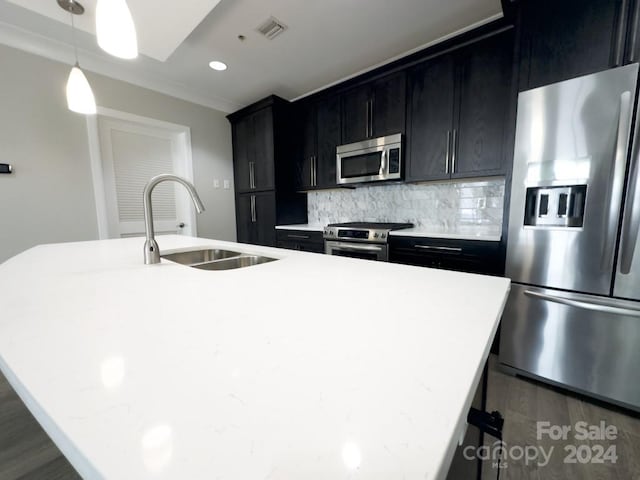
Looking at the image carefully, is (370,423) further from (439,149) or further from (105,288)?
(439,149)

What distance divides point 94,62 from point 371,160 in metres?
2.79

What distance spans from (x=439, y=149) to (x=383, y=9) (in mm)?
1097

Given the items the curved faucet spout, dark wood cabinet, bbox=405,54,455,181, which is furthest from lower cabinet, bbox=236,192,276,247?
the curved faucet spout

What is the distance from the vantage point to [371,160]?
260 cm

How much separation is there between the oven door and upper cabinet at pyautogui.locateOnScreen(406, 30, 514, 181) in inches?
28.2

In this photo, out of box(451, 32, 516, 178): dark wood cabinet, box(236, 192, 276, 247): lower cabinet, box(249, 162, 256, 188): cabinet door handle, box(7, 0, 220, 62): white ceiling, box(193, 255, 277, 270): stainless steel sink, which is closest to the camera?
box(193, 255, 277, 270): stainless steel sink

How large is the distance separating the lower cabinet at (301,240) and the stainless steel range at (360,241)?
0.14 m

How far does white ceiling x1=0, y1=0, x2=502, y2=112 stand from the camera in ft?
6.01

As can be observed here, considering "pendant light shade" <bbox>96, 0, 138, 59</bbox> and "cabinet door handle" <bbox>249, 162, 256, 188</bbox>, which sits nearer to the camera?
"pendant light shade" <bbox>96, 0, 138, 59</bbox>

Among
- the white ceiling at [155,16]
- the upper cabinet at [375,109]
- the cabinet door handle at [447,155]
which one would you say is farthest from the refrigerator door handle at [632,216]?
the white ceiling at [155,16]

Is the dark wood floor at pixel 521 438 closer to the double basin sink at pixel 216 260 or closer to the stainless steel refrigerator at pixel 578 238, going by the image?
the stainless steel refrigerator at pixel 578 238

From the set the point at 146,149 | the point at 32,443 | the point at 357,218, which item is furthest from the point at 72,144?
the point at 357,218

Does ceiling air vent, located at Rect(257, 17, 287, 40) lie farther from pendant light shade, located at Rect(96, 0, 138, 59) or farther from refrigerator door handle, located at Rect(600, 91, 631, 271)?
refrigerator door handle, located at Rect(600, 91, 631, 271)

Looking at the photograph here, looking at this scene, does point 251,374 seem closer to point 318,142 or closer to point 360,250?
point 360,250
